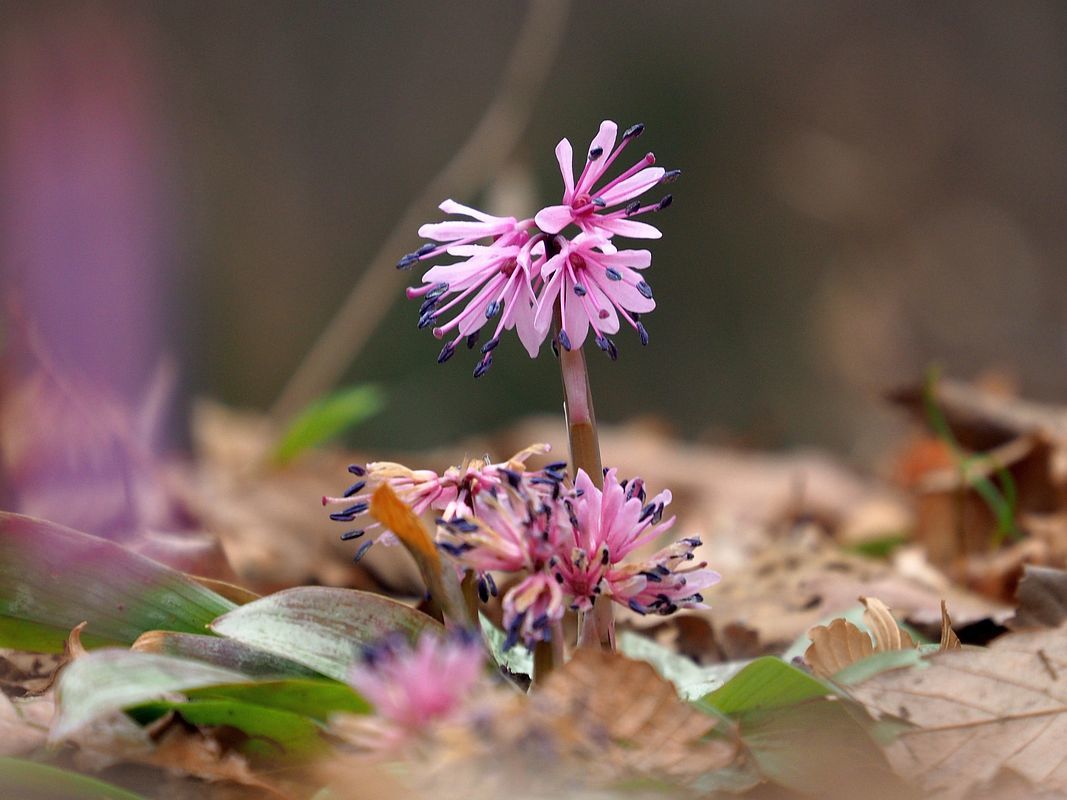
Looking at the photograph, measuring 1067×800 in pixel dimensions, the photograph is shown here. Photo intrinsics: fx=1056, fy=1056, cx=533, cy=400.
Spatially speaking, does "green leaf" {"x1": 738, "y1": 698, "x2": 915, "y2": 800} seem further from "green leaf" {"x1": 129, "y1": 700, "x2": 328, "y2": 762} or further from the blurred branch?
the blurred branch

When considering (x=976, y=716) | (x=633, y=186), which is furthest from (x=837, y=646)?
(x=633, y=186)

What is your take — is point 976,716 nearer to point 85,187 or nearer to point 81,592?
point 81,592

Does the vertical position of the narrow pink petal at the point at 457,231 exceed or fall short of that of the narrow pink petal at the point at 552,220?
it exceeds it

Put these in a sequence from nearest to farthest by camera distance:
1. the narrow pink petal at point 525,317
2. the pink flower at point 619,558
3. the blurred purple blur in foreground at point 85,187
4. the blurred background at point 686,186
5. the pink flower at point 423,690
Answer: the pink flower at point 423,690, the pink flower at point 619,558, the narrow pink petal at point 525,317, the blurred purple blur in foreground at point 85,187, the blurred background at point 686,186

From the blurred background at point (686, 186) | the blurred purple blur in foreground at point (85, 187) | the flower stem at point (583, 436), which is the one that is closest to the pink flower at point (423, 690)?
the flower stem at point (583, 436)

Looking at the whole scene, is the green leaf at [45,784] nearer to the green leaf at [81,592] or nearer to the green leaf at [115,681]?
the green leaf at [115,681]

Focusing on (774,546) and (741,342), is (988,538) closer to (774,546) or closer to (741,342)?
(774,546)

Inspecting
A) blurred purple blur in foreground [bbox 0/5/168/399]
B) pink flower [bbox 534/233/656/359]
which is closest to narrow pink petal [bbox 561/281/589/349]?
pink flower [bbox 534/233/656/359]
